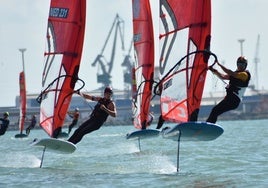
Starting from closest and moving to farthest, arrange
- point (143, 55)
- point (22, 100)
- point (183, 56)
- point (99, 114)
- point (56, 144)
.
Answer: point (183, 56) < point (56, 144) < point (99, 114) < point (143, 55) < point (22, 100)

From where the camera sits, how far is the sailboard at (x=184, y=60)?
50.7 feet

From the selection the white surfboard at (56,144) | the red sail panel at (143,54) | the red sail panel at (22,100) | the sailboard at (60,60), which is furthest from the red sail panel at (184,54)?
the red sail panel at (22,100)

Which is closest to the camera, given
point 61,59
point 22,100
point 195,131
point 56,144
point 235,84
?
point 195,131

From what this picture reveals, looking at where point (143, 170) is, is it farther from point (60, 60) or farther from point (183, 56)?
point (60, 60)

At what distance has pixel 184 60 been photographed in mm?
15773

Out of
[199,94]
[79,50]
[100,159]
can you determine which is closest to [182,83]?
[199,94]

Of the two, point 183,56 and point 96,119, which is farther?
point 96,119

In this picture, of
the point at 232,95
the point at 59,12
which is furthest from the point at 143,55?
the point at 232,95

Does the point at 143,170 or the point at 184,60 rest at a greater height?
the point at 184,60

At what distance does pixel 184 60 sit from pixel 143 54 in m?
10.1

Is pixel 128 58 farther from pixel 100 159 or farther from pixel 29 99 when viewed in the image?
pixel 100 159

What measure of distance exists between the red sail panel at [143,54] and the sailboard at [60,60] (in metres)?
6.98

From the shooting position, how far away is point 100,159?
2183 centimetres

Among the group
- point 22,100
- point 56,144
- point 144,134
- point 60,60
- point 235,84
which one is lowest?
point 22,100
